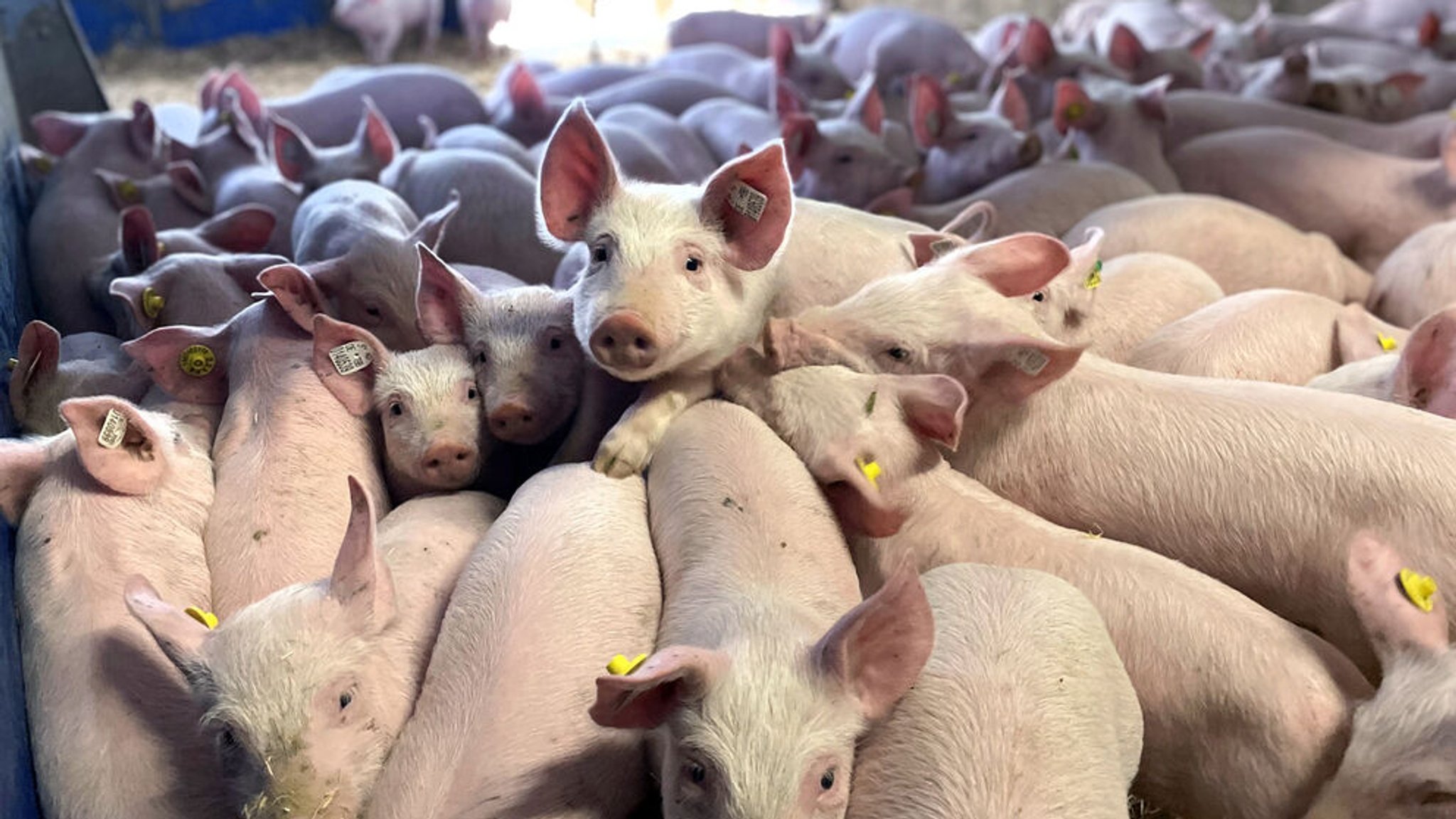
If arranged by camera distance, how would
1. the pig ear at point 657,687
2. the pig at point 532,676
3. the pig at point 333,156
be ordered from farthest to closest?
1. the pig at point 333,156
2. the pig at point 532,676
3. the pig ear at point 657,687

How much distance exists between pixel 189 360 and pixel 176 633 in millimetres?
907

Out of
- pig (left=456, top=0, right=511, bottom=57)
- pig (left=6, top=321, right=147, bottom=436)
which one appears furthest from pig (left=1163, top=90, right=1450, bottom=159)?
pig (left=456, top=0, right=511, bottom=57)

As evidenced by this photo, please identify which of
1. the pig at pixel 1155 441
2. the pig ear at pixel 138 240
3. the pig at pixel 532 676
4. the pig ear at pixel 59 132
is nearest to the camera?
the pig at pixel 532 676

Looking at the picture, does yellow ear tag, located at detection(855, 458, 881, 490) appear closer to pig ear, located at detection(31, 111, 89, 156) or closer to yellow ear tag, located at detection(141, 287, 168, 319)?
yellow ear tag, located at detection(141, 287, 168, 319)

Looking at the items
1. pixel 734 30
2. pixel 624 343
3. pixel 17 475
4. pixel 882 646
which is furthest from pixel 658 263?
pixel 734 30

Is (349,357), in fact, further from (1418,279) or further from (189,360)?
(1418,279)

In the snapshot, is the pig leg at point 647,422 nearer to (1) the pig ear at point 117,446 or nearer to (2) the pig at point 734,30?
(1) the pig ear at point 117,446

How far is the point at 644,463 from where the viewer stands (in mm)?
2156

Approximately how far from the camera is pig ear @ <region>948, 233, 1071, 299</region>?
2221mm

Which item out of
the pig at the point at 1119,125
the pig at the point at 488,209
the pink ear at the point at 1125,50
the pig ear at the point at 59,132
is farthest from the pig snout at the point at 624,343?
the pink ear at the point at 1125,50

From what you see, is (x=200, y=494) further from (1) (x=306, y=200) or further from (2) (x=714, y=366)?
(1) (x=306, y=200)

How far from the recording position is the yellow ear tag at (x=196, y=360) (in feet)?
7.70

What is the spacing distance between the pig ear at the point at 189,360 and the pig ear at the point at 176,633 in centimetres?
80

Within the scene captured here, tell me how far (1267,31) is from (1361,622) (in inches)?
194
